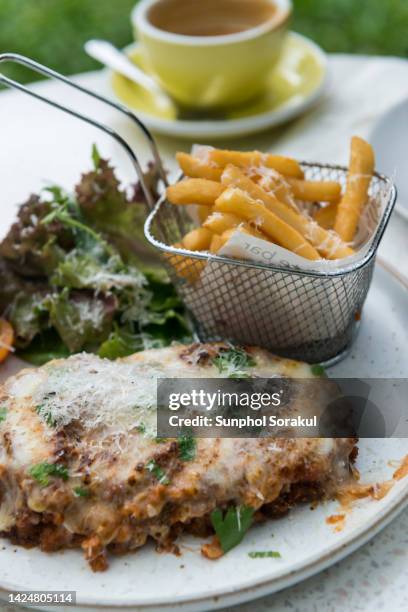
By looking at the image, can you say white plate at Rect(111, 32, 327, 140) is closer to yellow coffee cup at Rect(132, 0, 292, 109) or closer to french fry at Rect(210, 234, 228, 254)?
yellow coffee cup at Rect(132, 0, 292, 109)

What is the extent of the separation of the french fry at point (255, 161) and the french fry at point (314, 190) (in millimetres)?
38

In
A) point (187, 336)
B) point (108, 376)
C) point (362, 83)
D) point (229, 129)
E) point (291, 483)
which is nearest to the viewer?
point (291, 483)

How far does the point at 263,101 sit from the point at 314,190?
1689mm

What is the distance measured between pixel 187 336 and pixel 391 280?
2.43 ft

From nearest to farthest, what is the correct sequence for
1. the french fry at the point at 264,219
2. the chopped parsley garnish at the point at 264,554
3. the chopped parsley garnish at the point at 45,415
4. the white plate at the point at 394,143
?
1. the chopped parsley garnish at the point at 264,554
2. the chopped parsley garnish at the point at 45,415
3. the french fry at the point at 264,219
4. the white plate at the point at 394,143

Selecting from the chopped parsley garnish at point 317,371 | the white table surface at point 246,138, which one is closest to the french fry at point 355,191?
the white table surface at point 246,138

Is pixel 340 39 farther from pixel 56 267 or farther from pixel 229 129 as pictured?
pixel 56 267

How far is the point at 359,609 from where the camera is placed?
1.82 meters

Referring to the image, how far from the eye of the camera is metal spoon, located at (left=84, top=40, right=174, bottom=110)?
4074mm

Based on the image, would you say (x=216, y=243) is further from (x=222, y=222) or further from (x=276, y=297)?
(x=276, y=297)

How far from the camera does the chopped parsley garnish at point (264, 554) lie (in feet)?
6.13

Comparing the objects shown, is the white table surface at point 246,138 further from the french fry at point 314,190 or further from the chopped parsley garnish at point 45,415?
the chopped parsley garnish at point 45,415

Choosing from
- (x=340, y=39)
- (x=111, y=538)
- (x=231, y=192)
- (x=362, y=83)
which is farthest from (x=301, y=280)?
(x=340, y=39)

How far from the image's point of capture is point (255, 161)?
8.50 feet
